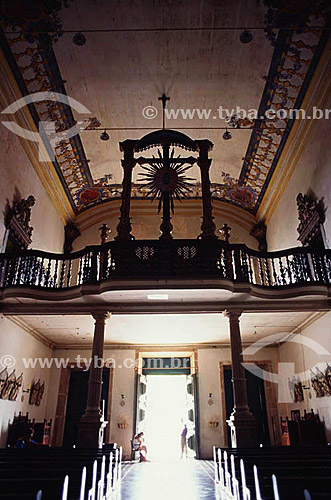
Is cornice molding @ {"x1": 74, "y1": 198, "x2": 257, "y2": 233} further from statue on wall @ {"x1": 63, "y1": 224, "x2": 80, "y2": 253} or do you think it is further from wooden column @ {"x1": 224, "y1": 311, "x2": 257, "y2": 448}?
wooden column @ {"x1": 224, "y1": 311, "x2": 257, "y2": 448}

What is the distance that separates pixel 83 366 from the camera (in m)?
13.1

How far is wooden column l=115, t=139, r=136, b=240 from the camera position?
28.7 feet

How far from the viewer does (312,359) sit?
987 cm

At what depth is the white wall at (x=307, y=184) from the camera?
8953mm

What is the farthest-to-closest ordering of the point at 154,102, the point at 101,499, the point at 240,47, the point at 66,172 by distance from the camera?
the point at 66,172 → the point at 154,102 → the point at 240,47 → the point at 101,499

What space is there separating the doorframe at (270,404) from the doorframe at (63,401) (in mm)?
3752

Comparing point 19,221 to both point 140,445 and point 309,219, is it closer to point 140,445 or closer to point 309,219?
point 309,219

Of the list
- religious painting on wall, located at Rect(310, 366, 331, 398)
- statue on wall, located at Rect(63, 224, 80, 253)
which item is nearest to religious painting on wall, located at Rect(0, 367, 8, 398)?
statue on wall, located at Rect(63, 224, 80, 253)

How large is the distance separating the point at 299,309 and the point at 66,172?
8.57m

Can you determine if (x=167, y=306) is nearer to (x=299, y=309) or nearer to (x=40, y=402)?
(x=299, y=309)

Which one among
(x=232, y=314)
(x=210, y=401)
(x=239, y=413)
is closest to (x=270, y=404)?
(x=210, y=401)

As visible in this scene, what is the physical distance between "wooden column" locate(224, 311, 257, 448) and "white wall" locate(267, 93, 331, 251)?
325 cm

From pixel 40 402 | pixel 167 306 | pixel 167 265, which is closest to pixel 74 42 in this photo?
pixel 167 265

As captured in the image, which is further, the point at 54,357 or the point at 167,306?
the point at 54,357
